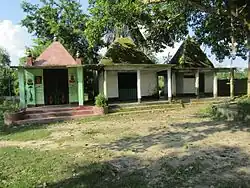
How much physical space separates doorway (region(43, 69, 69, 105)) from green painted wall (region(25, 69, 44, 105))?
1.27 feet

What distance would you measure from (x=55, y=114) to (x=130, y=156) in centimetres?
973

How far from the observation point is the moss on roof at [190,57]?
1031 inches

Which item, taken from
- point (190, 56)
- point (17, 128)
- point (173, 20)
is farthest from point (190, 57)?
point (17, 128)

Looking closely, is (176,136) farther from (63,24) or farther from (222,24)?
(63,24)

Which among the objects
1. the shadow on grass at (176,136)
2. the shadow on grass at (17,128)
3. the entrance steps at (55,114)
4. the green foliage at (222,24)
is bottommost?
the shadow on grass at (17,128)

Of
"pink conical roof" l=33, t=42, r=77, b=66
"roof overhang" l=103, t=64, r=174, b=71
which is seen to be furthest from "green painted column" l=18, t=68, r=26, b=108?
"roof overhang" l=103, t=64, r=174, b=71

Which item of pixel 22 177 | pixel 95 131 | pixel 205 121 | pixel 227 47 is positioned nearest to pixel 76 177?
pixel 22 177

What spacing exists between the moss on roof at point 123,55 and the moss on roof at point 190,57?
387 cm

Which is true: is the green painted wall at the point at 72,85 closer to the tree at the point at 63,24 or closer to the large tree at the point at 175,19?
the large tree at the point at 175,19

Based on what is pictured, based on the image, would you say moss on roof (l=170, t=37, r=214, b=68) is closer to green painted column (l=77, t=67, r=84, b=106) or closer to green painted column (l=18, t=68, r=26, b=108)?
green painted column (l=77, t=67, r=84, b=106)

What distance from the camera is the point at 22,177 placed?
679cm

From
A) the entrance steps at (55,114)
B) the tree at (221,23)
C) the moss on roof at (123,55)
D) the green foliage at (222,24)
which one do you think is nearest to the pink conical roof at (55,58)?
the moss on roof at (123,55)

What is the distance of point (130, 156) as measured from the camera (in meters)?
8.18

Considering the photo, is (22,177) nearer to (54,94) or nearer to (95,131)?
(95,131)
